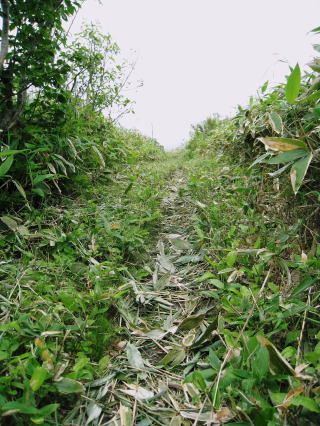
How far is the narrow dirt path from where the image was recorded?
0.78 m

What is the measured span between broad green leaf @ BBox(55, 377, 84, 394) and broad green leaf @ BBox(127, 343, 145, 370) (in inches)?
10.0

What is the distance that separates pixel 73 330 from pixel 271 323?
0.69m

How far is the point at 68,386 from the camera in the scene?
72 centimetres

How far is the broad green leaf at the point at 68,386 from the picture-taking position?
2.35 feet

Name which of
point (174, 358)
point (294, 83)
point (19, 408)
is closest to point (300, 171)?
point (294, 83)

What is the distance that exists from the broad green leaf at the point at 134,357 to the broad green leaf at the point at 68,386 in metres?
0.25

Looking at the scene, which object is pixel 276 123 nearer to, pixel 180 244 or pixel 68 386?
pixel 180 244

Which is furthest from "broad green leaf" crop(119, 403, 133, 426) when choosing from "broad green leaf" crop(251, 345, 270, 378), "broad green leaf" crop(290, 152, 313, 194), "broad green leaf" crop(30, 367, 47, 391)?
"broad green leaf" crop(290, 152, 313, 194)

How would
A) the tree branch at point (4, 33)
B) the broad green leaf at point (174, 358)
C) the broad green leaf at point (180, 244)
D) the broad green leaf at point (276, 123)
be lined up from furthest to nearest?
the broad green leaf at point (180, 244)
the tree branch at point (4, 33)
the broad green leaf at point (276, 123)
the broad green leaf at point (174, 358)

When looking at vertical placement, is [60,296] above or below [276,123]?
below

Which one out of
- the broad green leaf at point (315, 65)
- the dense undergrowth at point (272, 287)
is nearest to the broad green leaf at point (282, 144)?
the dense undergrowth at point (272, 287)

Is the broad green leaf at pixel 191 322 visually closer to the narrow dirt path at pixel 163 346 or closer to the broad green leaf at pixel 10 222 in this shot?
the narrow dirt path at pixel 163 346

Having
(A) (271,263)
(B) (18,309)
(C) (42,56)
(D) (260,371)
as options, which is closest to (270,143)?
(A) (271,263)

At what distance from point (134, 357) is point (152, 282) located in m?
0.51
